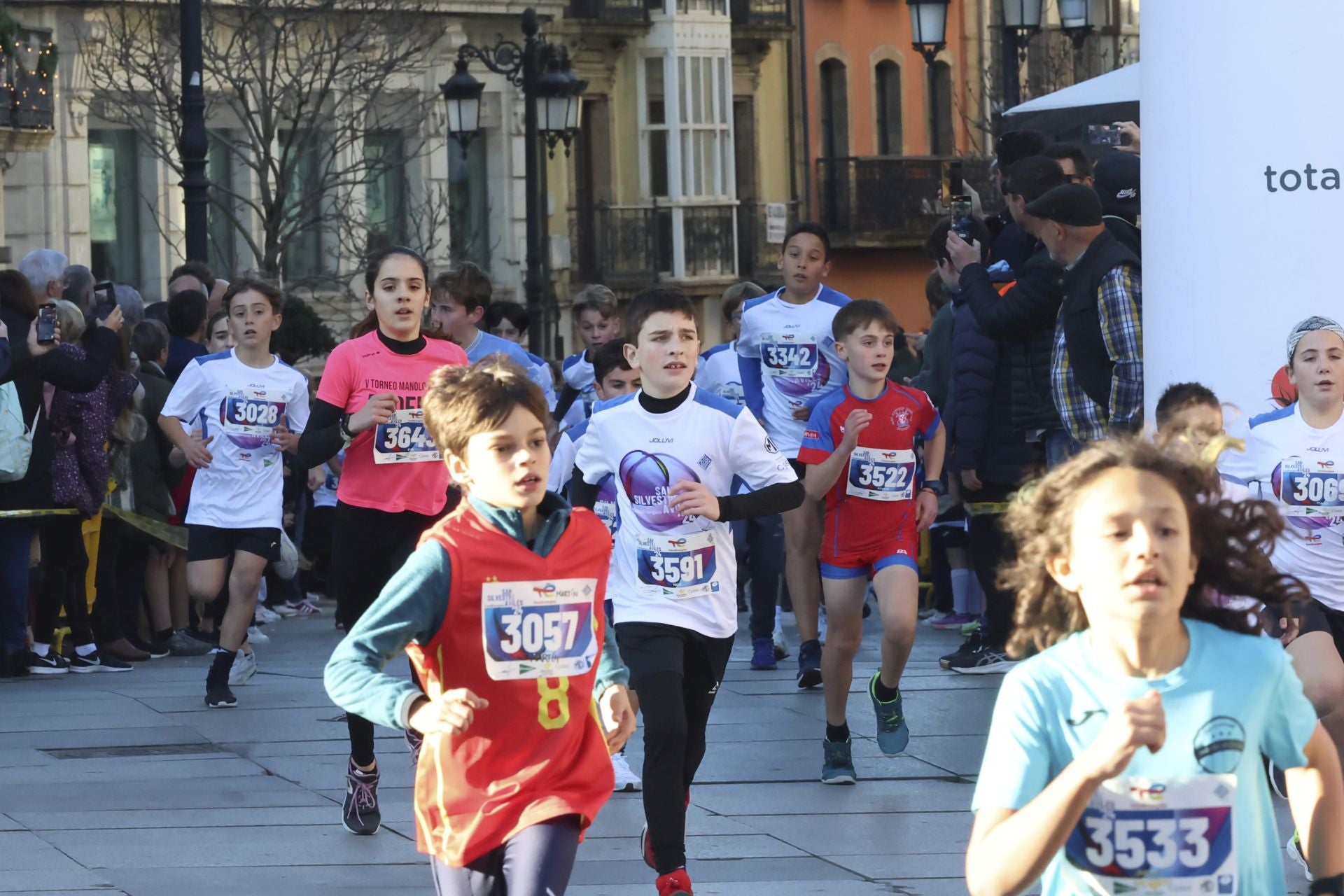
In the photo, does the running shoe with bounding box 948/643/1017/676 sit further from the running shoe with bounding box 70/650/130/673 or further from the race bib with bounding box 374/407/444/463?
the running shoe with bounding box 70/650/130/673

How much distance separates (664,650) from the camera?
24.0 feet

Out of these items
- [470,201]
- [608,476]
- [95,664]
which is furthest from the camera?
[470,201]

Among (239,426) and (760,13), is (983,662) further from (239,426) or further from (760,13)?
(760,13)

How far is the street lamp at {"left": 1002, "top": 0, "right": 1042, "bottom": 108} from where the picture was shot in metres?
18.6

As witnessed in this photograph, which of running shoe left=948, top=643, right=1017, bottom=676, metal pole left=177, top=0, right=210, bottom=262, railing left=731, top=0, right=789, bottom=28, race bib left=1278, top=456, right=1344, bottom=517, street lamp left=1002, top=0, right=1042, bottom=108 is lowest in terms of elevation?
running shoe left=948, top=643, right=1017, bottom=676

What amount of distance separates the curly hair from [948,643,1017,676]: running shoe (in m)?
7.93

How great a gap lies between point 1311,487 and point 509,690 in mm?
3278

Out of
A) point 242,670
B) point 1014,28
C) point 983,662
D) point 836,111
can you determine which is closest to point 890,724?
point 983,662

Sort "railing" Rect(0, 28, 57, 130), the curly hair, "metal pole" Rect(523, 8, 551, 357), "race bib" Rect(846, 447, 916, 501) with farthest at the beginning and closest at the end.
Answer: "railing" Rect(0, 28, 57, 130) < "metal pole" Rect(523, 8, 551, 357) < "race bib" Rect(846, 447, 916, 501) < the curly hair

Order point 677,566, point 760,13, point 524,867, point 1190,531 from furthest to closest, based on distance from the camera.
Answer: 1. point 760,13
2. point 677,566
3. point 524,867
4. point 1190,531

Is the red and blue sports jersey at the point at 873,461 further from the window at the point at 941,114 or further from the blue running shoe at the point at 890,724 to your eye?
the window at the point at 941,114

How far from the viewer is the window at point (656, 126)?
42.4 metres

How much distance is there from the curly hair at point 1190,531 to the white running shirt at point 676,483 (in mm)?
3382

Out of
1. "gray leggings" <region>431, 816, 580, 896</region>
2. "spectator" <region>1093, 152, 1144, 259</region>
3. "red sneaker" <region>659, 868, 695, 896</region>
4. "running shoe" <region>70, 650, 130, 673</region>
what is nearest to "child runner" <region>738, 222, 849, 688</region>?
"spectator" <region>1093, 152, 1144, 259</region>
